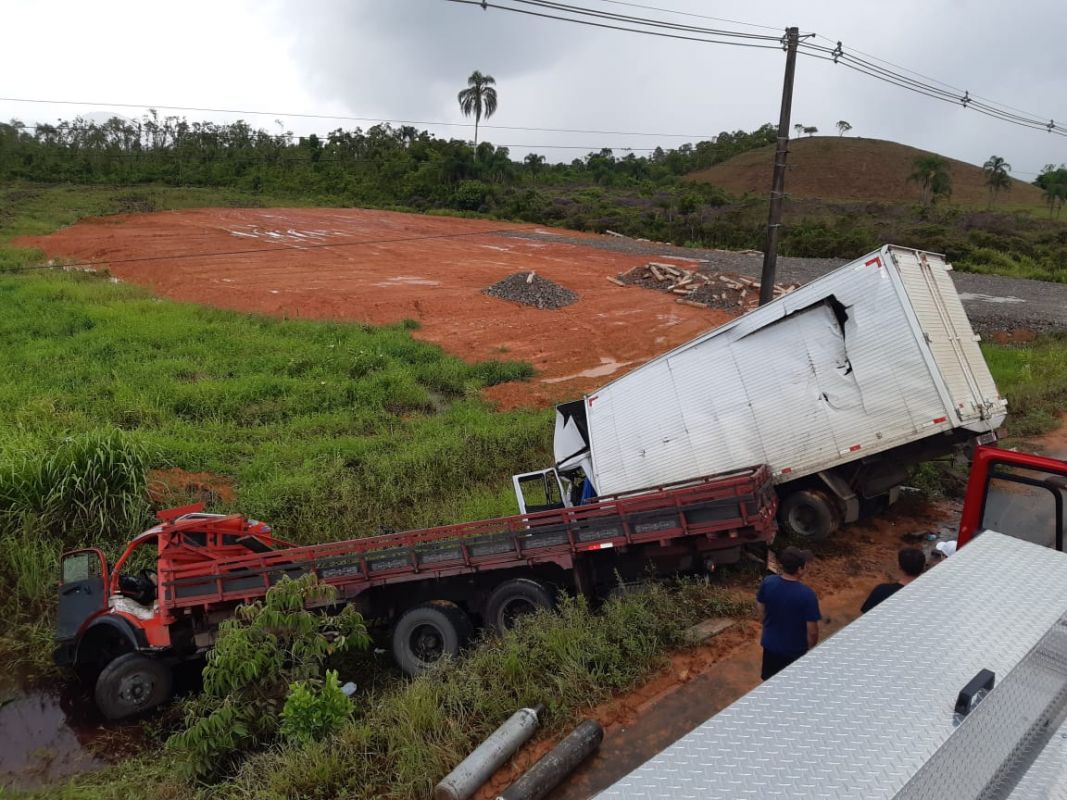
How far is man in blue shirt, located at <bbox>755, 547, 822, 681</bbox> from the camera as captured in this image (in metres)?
4.63

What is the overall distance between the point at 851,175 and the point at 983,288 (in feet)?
200

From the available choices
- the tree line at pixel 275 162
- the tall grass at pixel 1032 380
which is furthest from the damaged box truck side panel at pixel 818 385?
the tree line at pixel 275 162

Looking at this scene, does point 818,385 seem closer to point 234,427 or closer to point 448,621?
point 448,621

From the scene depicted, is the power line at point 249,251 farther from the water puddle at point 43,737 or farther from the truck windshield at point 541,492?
the truck windshield at point 541,492

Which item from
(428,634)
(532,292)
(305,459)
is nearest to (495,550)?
(428,634)

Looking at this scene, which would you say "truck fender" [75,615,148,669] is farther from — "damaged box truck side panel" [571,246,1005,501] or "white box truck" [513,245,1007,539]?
"damaged box truck side panel" [571,246,1005,501]

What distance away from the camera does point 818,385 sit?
26.7 ft

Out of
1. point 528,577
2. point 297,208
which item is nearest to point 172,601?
point 528,577

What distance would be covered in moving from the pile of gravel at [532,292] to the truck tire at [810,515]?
1710 cm

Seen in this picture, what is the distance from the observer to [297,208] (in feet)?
164

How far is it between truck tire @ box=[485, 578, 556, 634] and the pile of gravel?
59.9ft

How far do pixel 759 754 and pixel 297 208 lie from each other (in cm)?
5301

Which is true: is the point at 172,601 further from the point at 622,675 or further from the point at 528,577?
the point at 622,675

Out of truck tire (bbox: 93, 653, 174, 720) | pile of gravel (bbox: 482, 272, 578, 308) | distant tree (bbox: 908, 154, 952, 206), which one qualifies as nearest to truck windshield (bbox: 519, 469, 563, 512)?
truck tire (bbox: 93, 653, 174, 720)
